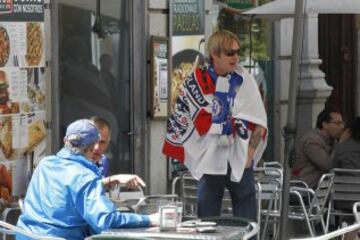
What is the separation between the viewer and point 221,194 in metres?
7.73

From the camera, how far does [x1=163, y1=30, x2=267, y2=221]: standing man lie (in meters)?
7.64

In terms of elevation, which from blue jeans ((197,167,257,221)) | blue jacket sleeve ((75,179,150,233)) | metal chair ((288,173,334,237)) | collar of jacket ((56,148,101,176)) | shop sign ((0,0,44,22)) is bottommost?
metal chair ((288,173,334,237))

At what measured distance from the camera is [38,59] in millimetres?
8859

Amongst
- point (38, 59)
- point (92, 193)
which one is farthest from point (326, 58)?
point (92, 193)

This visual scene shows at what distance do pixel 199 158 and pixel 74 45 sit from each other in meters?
2.70

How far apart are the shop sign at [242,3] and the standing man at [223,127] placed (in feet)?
16.7

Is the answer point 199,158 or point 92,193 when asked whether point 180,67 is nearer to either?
point 199,158

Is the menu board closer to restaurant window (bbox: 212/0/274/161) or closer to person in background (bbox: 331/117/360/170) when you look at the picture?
person in background (bbox: 331/117/360/170)

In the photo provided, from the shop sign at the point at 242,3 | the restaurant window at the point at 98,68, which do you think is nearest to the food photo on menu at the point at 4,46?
the restaurant window at the point at 98,68

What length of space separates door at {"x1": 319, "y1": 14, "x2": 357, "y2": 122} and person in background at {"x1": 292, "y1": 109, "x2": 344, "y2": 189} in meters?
5.05

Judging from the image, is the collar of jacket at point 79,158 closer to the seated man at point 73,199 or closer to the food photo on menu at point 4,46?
the seated man at point 73,199

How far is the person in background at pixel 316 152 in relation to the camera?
33.3 feet

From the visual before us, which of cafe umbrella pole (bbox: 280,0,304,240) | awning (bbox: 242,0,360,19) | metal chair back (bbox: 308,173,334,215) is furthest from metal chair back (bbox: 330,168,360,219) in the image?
cafe umbrella pole (bbox: 280,0,304,240)

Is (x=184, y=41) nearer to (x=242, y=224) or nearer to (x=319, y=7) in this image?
(x=319, y=7)
